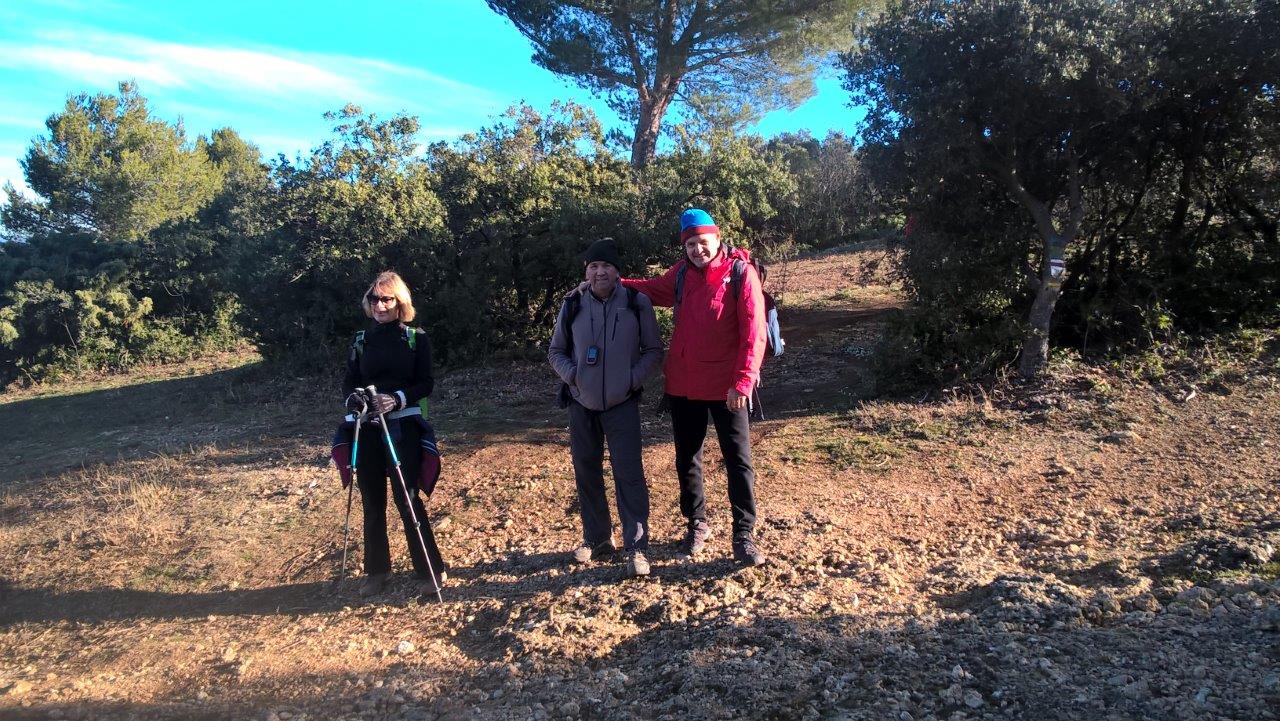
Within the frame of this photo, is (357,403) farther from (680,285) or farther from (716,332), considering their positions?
(716,332)

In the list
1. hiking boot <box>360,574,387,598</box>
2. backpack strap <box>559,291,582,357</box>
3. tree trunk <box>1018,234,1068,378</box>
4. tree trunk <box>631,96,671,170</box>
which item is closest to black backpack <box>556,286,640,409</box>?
backpack strap <box>559,291,582,357</box>

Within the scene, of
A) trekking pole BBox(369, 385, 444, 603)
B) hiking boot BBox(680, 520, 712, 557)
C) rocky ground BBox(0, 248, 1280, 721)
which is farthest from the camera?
hiking boot BBox(680, 520, 712, 557)

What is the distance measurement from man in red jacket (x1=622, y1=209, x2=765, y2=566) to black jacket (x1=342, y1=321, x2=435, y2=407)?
1347 millimetres

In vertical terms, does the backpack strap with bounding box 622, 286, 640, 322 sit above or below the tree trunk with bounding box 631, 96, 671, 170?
below

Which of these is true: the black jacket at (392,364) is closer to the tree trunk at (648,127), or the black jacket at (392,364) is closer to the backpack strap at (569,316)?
the backpack strap at (569,316)

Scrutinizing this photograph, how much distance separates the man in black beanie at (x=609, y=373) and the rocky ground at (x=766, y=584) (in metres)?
0.46

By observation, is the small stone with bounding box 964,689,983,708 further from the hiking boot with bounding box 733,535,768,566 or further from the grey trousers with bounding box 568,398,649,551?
the grey trousers with bounding box 568,398,649,551

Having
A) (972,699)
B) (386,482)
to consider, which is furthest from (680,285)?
(972,699)

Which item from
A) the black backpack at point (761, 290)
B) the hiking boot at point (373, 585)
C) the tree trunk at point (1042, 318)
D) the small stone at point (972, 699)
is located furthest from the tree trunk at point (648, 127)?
the small stone at point (972, 699)

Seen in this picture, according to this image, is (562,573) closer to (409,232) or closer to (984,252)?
(984,252)

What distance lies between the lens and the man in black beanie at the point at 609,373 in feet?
13.4

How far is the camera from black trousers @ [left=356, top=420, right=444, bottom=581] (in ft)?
13.9

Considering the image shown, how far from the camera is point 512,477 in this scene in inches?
246

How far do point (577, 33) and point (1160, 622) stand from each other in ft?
48.6
